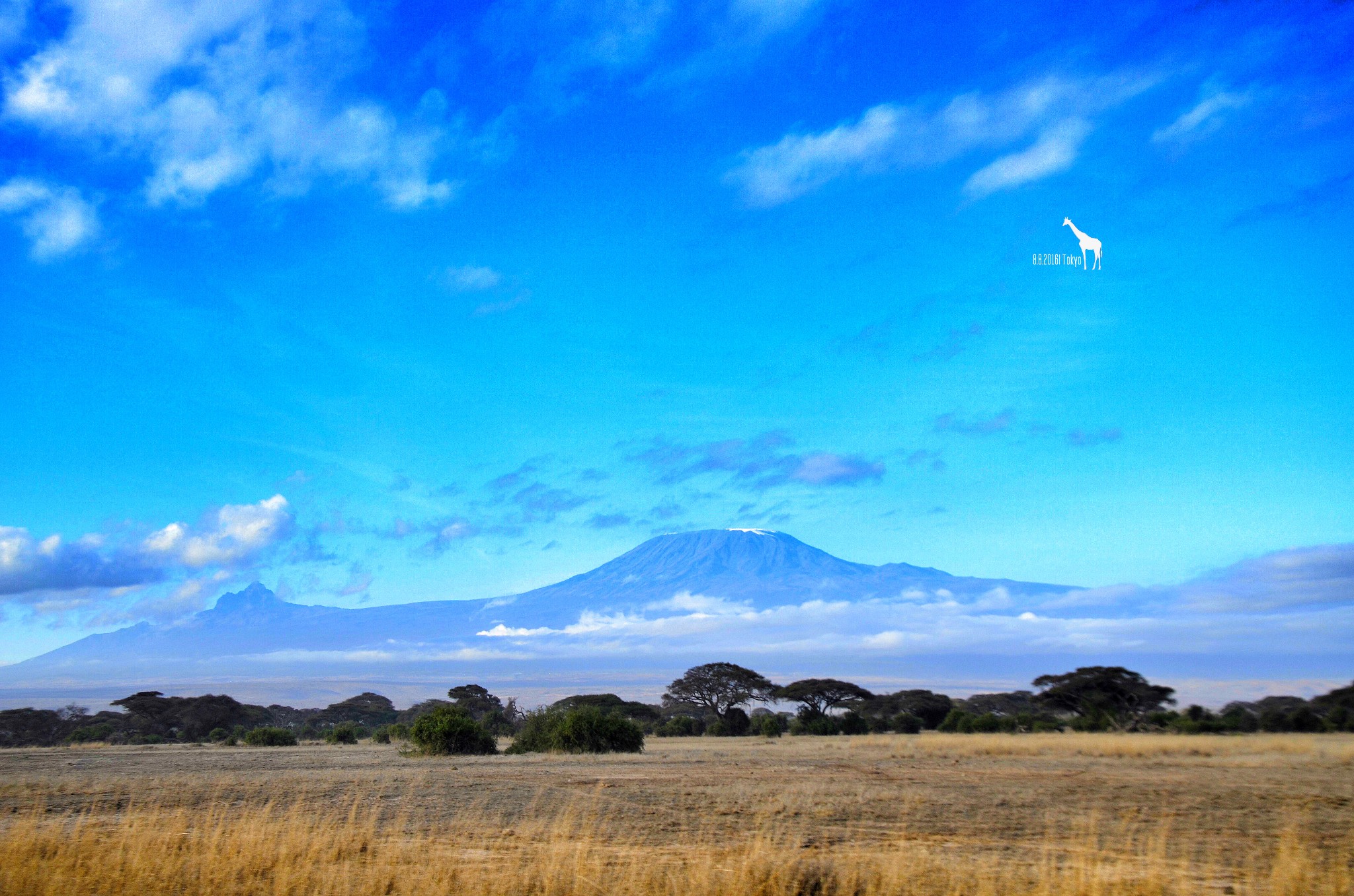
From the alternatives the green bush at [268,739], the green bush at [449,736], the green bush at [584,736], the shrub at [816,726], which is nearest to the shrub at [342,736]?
the green bush at [268,739]

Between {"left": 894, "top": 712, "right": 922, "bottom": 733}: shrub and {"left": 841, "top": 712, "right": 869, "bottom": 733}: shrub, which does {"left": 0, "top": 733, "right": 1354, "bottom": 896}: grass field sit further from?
{"left": 894, "top": 712, "right": 922, "bottom": 733}: shrub

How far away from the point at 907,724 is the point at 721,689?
512 inches

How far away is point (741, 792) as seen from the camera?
1641cm

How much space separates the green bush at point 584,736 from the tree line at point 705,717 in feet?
0.19

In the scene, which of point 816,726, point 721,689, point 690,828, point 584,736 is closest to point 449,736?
point 584,736

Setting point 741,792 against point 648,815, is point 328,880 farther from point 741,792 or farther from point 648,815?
point 741,792

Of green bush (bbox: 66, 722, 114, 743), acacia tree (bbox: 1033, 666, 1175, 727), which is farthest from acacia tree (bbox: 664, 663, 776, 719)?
green bush (bbox: 66, 722, 114, 743)

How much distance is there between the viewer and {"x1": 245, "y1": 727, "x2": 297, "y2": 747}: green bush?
44156 millimetres

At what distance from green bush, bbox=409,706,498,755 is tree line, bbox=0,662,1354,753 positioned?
53 mm

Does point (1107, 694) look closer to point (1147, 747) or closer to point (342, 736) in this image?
point (1147, 747)

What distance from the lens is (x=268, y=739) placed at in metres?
44.7

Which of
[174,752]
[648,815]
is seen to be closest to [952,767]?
[648,815]

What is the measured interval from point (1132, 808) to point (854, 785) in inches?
214

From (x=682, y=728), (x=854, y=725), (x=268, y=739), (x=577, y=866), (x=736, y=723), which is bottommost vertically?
(x=682, y=728)
